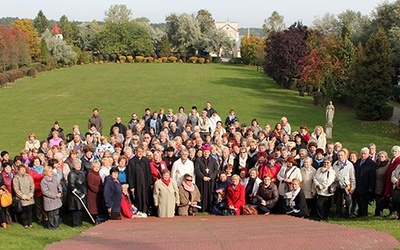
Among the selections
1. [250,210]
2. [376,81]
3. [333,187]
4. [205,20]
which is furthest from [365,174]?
[205,20]

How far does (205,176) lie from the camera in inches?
424

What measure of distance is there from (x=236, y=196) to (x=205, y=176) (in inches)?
39.1

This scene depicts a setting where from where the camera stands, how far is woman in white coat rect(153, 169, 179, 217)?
32.9 ft

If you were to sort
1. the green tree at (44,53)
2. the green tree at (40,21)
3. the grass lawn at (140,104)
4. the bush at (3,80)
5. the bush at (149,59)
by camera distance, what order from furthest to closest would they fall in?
1. the green tree at (40,21)
2. the bush at (149,59)
3. the green tree at (44,53)
4. the bush at (3,80)
5. the grass lawn at (140,104)

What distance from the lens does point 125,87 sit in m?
46.9

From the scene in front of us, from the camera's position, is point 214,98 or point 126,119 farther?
point 214,98

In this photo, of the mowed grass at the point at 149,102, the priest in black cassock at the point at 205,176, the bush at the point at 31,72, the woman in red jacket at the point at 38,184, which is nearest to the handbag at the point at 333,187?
the priest in black cassock at the point at 205,176

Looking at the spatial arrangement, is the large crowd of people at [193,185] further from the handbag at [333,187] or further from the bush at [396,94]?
the bush at [396,94]

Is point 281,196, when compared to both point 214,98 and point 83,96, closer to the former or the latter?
point 214,98

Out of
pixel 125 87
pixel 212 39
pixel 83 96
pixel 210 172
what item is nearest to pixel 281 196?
pixel 210 172

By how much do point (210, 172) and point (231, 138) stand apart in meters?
2.84

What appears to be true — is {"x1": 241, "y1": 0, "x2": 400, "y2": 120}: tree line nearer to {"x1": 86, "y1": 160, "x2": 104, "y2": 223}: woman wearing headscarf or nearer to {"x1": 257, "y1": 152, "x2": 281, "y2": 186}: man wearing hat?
{"x1": 257, "y1": 152, "x2": 281, "y2": 186}: man wearing hat

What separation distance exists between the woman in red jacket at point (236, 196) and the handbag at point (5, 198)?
458 cm

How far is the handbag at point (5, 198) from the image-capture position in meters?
9.54
